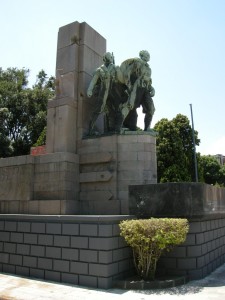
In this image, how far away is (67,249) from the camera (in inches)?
300

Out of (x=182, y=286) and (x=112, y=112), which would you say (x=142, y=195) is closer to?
(x=182, y=286)

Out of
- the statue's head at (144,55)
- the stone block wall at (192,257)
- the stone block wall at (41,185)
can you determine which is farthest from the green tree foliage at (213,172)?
the stone block wall at (192,257)

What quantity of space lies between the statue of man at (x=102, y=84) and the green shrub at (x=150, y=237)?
5087mm

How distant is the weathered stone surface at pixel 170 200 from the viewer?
7.79m

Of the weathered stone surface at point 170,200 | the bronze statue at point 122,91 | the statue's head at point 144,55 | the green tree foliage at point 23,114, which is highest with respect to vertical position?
the green tree foliage at point 23,114

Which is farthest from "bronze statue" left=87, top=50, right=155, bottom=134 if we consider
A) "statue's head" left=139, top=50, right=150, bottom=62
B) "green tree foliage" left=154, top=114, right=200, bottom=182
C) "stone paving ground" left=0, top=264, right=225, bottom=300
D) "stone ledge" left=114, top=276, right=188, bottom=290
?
"green tree foliage" left=154, top=114, right=200, bottom=182

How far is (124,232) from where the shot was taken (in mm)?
7180

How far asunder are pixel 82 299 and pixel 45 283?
164cm

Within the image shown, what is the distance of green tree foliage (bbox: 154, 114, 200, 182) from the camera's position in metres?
29.7

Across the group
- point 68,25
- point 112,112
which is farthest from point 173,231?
point 68,25

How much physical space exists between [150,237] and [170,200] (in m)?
1.24

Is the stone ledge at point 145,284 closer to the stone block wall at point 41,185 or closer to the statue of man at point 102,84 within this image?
the stone block wall at point 41,185

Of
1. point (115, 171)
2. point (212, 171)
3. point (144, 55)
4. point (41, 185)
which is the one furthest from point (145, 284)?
point (212, 171)

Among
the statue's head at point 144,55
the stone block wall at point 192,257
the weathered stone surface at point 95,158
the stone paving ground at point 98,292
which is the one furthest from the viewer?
the statue's head at point 144,55
